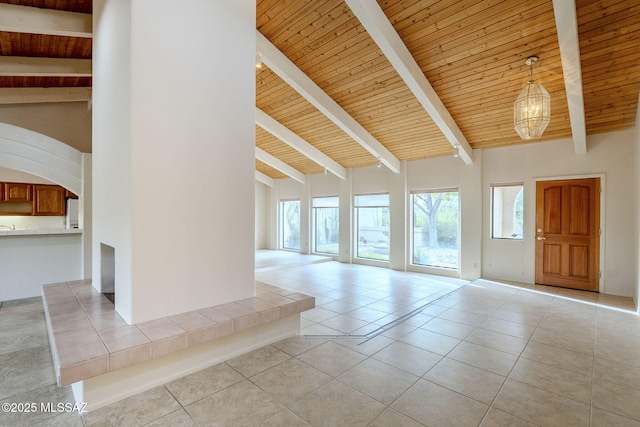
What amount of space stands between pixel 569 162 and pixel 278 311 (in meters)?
5.77

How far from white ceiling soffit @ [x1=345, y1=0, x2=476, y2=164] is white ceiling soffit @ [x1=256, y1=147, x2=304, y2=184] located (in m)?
5.06

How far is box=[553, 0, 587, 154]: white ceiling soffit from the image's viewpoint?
291cm

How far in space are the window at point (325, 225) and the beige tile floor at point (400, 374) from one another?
495cm

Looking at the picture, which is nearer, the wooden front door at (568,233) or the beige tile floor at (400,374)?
the beige tile floor at (400,374)

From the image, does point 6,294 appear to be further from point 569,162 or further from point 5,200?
point 569,162

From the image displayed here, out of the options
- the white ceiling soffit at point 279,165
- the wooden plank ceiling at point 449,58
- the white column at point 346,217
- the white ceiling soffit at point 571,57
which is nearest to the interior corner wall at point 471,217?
the wooden plank ceiling at point 449,58

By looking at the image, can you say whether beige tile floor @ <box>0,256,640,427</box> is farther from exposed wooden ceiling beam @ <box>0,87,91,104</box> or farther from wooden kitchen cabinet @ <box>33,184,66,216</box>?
wooden kitchen cabinet @ <box>33,184,66,216</box>

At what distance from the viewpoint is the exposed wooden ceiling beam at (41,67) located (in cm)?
377

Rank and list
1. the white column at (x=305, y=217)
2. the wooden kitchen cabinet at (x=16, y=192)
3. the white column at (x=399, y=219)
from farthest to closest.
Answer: the white column at (x=305, y=217), the white column at (x=399, y=219), the wooden kitchen cabinet at (x=16, y=192)

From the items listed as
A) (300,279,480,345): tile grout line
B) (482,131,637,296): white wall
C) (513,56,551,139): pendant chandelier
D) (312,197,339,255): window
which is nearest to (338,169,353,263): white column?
(312,197,339,255): window

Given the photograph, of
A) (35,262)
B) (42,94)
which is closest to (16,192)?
(42,94)

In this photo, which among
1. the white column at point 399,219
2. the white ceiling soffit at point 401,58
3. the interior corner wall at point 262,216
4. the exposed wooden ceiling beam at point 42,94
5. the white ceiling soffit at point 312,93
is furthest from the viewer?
the interior corner wall at point 262,216

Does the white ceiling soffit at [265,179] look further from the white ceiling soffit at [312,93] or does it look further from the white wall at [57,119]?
the white wall at [57,119]

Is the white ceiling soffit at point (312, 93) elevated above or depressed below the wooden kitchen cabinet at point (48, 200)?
above
